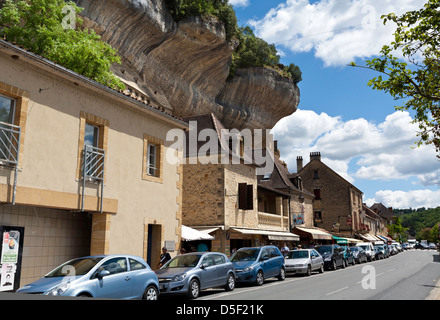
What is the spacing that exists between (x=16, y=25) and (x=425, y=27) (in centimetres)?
1622

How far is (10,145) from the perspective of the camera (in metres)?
9.87

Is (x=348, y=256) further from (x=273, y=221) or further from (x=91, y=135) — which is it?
(x=91, y=135)

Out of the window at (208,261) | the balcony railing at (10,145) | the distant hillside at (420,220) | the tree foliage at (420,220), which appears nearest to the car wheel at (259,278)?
the window at (208,261)

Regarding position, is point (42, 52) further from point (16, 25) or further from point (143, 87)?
point (143, 87)

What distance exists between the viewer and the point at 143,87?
28734 mm

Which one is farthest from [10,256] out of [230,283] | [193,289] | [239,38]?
[239,38]

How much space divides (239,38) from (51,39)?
26.5m

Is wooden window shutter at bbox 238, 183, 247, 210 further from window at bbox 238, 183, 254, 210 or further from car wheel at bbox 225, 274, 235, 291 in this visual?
car wheel at bbox 225, 274, 235, 291

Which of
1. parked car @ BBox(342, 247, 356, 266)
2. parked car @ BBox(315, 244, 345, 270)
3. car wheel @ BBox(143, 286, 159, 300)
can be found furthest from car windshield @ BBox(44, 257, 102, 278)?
parked car @ BBox(342, 247, 356, 266)

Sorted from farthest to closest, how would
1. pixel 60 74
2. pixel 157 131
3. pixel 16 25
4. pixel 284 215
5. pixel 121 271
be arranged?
pixel 284 215
pixel 16 25
pixel 157 131
pixel 60 74
pixel 121 271

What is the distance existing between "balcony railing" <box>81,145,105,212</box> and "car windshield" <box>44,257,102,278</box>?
2.96m

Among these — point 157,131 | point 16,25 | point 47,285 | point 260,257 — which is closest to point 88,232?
point 157,131

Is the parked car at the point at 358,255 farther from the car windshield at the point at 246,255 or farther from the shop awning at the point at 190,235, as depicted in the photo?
the shop awning at the point at 190,235

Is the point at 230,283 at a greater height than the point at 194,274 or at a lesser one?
lesser
